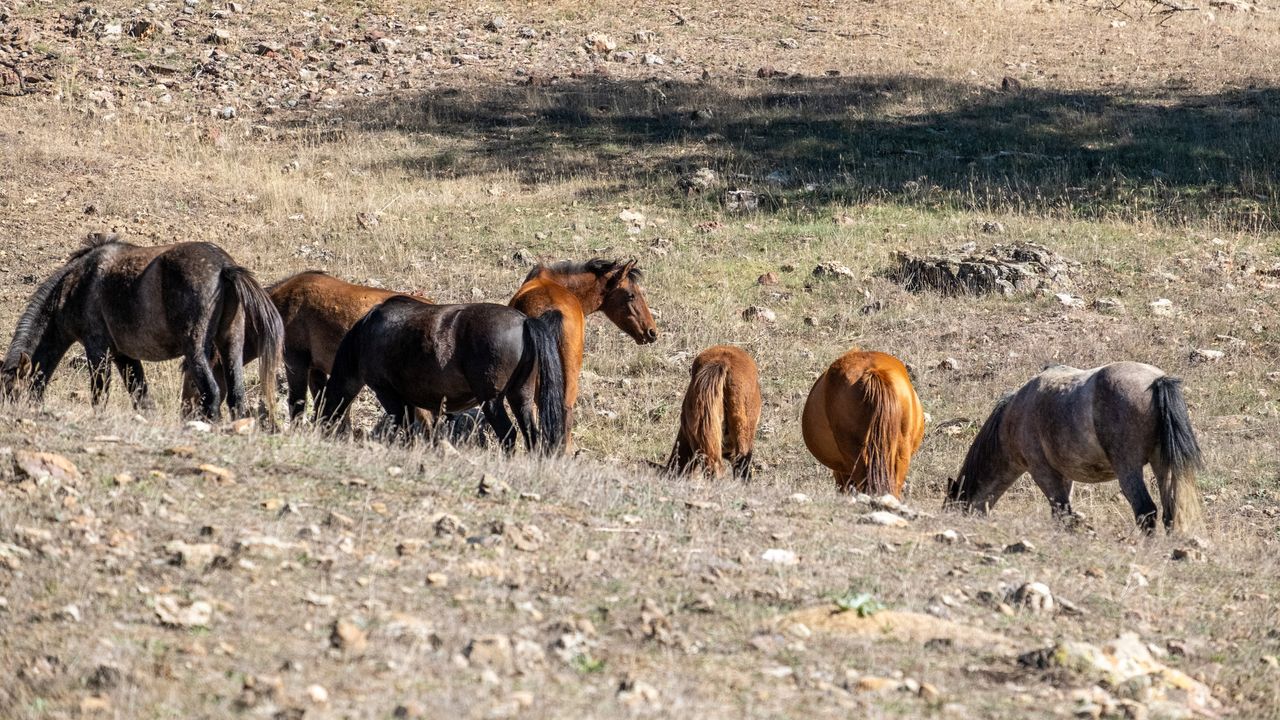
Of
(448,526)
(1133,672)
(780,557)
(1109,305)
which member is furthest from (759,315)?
(1133,672)

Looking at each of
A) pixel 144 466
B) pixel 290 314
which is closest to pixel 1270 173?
pixel 290 314

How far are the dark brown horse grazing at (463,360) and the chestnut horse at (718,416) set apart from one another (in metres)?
0.88

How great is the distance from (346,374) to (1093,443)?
4998mm

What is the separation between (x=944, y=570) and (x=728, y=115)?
621 inches

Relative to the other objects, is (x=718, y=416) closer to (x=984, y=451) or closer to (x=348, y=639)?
(x=984, y=451)

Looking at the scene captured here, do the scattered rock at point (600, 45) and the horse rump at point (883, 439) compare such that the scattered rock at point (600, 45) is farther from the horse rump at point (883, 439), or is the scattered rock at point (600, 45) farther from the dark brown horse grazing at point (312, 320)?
the horse rump at point (883, 439)

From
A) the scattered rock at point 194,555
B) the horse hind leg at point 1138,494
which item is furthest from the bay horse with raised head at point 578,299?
the scattered rock at point 194,555

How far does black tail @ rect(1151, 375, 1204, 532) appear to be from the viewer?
785 cm

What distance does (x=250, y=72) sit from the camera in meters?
21.7

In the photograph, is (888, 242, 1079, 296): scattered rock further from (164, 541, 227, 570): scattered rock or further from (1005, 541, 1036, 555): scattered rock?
(164, 541, 227, 570): scattered rock

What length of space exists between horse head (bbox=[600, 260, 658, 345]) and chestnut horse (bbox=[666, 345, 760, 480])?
166 cm

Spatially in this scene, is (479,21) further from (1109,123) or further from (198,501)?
(198,501)

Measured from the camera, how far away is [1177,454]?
783 centimetres

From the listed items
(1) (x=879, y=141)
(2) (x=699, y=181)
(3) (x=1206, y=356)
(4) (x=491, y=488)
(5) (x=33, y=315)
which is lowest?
(3) (x=1206, y=356)
